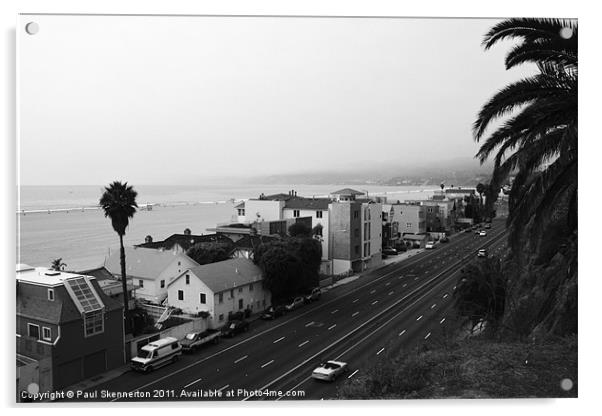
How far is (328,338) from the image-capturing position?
9.36m

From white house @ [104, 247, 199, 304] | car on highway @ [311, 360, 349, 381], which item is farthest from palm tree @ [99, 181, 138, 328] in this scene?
car on highway @ [311, 360, 349, 381]

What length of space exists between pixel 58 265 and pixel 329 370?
5291mm

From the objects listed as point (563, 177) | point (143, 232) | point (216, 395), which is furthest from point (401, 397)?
point (143, 232)

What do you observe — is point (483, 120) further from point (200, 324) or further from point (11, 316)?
point (11, 316)

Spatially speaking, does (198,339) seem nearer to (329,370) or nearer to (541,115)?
(329,370)

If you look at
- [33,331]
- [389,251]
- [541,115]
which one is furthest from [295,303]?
[541,115]

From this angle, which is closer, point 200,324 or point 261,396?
point 261,396

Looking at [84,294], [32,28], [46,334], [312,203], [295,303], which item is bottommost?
[295,303]

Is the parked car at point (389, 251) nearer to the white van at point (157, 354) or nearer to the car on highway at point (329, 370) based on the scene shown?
the car on highway at point (329, 370)

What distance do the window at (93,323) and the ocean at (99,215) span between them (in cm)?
118

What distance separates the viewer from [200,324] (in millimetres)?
9938

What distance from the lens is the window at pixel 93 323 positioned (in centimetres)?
805

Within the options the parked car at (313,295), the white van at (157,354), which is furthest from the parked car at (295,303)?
the white van at (157,354)

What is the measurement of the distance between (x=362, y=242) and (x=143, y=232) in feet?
19.8
